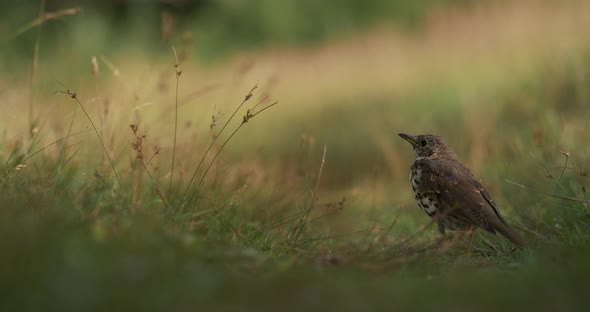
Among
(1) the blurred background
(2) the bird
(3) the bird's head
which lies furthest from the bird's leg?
(3) the bird's head

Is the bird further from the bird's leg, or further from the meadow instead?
the meadow

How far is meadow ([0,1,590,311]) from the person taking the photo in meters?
2.81

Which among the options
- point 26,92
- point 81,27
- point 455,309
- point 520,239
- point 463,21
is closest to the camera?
point 455,309

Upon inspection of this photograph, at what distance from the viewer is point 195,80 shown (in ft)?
45.3

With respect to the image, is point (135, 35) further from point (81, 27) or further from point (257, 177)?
point (257, 177)

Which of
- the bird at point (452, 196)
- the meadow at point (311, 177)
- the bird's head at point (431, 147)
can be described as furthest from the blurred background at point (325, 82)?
the bird's head at point (431, 147)

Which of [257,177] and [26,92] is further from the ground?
[26,92]

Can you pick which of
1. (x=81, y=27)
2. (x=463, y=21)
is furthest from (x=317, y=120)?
(x=81, y=27)

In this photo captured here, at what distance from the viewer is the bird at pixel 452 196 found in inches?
200

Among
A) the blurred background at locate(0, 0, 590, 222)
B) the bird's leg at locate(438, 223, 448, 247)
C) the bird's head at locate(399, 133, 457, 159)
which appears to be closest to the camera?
the bird's leg at locate(438, 223, 448, 247)

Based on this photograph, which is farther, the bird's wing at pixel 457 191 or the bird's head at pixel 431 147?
the bird's head at pixel 431 147

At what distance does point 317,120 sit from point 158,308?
967cm

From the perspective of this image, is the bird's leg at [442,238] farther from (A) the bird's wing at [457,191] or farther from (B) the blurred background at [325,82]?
(B) the blurred background at [325,82]

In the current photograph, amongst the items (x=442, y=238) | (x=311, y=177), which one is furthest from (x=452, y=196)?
(x=442, y=238)
